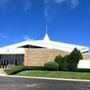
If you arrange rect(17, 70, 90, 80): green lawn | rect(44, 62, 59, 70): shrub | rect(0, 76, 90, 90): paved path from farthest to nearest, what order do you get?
rect(44, 62, 59, 70): shrub → rect(17, 70, 90, 80): green lawn → rect(0, 76, 90, 90): paved path

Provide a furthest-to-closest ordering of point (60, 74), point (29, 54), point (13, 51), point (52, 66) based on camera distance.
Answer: point (13, 51) → point (29, 54) → point (52, 66) → point (60, 74)

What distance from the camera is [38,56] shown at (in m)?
61.0

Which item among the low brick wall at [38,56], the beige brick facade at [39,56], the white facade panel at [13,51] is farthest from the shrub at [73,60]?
the white facade panel at [13,51]

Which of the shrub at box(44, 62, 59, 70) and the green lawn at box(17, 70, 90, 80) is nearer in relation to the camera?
the green lawn at box(17, 70, 90, 80)

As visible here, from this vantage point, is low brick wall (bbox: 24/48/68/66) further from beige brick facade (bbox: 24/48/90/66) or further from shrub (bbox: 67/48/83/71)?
shrub (bbox: 67/48/83/71)

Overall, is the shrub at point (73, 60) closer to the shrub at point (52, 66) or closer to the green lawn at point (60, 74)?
the shrub at point (52, 66)

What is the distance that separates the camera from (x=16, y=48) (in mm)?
63688

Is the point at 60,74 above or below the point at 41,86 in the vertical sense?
above

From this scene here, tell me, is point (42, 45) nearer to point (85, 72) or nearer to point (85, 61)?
point (85, 61)

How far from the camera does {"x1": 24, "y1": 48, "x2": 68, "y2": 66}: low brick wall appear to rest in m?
60.7

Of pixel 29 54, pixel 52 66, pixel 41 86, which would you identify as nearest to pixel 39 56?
pixel 29 54

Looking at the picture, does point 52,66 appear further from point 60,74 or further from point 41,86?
point 41,86

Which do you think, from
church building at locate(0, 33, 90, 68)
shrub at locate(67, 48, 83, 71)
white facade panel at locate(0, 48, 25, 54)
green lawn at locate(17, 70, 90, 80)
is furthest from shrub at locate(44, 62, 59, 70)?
white facade panel at locate(0, 48, 25, 54)

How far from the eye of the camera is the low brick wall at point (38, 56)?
60688 mm
